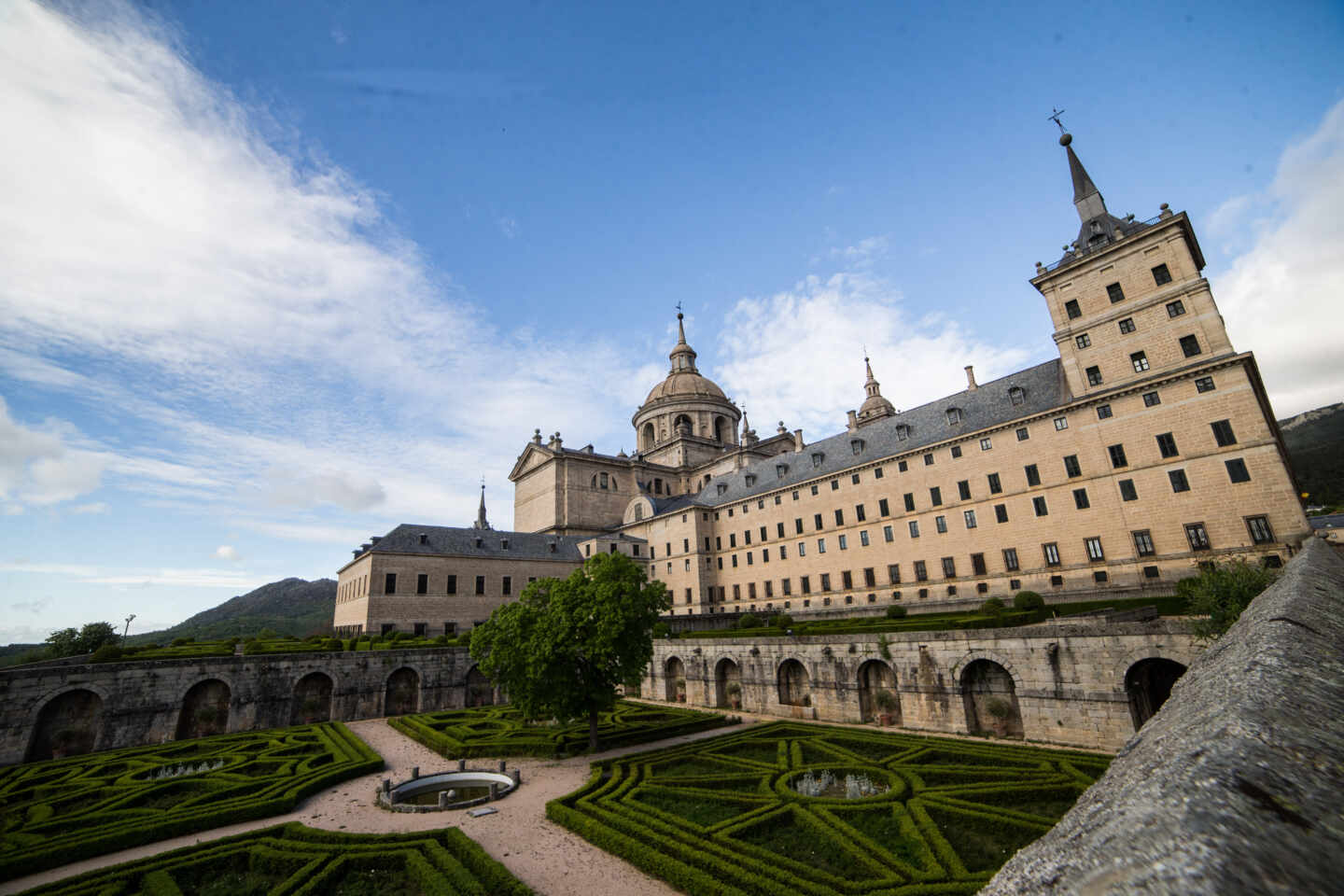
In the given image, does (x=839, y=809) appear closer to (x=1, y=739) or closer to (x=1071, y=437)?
(x=1071, y=437)

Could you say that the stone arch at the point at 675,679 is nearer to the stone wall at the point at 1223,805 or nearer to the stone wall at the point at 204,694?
the stone wall at the point at 204,694

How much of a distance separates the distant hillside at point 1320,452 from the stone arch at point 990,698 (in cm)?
3678

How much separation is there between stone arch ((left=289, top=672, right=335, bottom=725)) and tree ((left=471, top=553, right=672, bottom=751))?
16362 millimetres

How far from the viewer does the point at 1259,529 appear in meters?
28.0

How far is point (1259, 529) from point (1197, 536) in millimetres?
2333

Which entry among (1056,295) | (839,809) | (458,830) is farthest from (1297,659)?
(1056,295)

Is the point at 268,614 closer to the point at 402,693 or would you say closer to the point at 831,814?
the point at 402,693

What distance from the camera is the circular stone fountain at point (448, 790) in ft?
61.5

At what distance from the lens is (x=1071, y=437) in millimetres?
34969

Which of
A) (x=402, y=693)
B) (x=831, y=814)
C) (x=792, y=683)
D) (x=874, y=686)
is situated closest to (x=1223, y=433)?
(x=874, y=686)

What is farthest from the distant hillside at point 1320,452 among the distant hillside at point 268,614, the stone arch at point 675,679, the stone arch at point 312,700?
the distant hillside at point 268,614

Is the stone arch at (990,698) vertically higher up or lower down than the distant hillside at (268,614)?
lower down

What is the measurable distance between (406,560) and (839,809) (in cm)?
4084

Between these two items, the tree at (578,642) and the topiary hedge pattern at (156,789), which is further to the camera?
the tree at (578,642)
